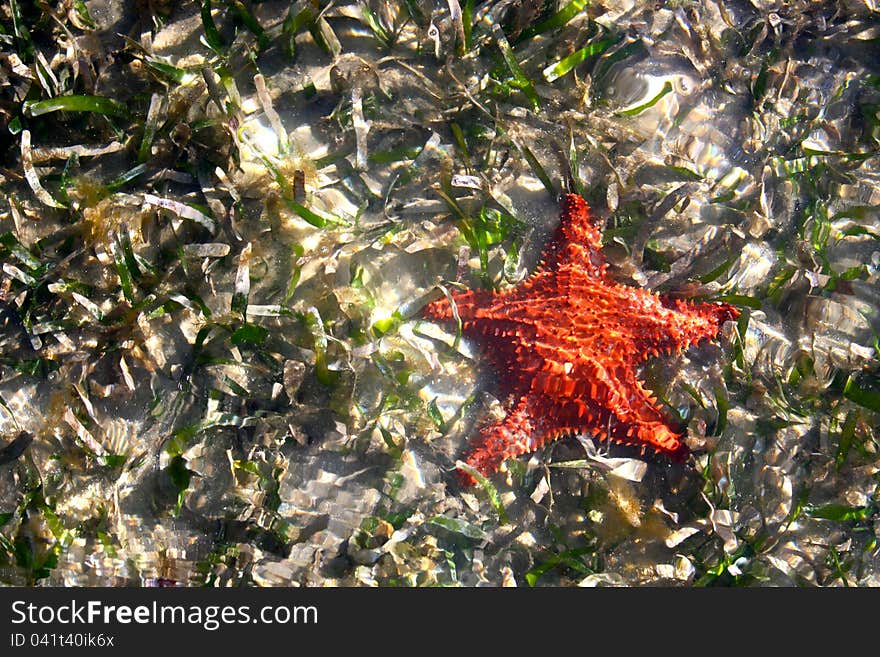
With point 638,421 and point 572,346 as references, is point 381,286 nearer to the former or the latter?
point 572,346

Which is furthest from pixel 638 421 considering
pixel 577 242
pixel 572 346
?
pixel 577 242

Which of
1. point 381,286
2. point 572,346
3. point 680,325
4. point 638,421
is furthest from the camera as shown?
point 381,286

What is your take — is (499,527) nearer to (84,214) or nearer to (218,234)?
(218,234)

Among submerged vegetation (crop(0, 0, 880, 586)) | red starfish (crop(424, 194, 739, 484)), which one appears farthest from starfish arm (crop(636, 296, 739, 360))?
submerged vegetation (crop(0, 0, 880, 586))

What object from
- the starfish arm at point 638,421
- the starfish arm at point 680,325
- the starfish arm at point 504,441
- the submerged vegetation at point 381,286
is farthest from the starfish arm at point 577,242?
the starfish arm at point 504,441

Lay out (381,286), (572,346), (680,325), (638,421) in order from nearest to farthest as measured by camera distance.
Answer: (572,346), (638,421), (680,325), (381,286)

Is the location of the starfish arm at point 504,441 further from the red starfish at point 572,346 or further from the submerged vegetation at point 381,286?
the submerged vegetation at point 381,286

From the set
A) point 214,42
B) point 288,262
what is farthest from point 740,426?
point 214,42
